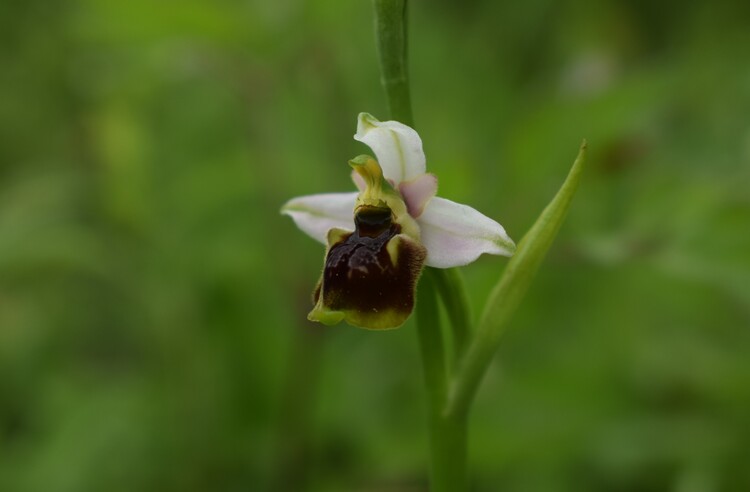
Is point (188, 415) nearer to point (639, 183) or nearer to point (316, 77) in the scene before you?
point (316, 77)

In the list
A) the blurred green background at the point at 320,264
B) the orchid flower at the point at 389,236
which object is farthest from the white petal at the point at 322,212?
the blurred green background at the point at 320,264

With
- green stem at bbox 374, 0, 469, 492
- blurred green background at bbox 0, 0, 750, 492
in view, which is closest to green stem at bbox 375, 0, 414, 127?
green stem at bbox 374, 0, 469, 492

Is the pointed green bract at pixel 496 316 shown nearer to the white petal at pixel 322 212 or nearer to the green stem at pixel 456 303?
the green stem at pixel 456 303

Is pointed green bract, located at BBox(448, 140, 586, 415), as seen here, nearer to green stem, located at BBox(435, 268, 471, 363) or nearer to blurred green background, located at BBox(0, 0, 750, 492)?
green stem, located at BBox(435, 268, 471, 363)

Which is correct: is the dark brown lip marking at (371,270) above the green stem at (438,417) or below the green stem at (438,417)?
above

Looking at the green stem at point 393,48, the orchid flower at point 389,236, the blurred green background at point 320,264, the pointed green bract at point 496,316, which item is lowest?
the blurred green background at point 320,264

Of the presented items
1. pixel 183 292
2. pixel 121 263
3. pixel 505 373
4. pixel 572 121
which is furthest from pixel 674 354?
pixel 121 263

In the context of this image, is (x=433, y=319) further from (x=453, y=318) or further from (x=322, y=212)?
(x=322, y=212)
